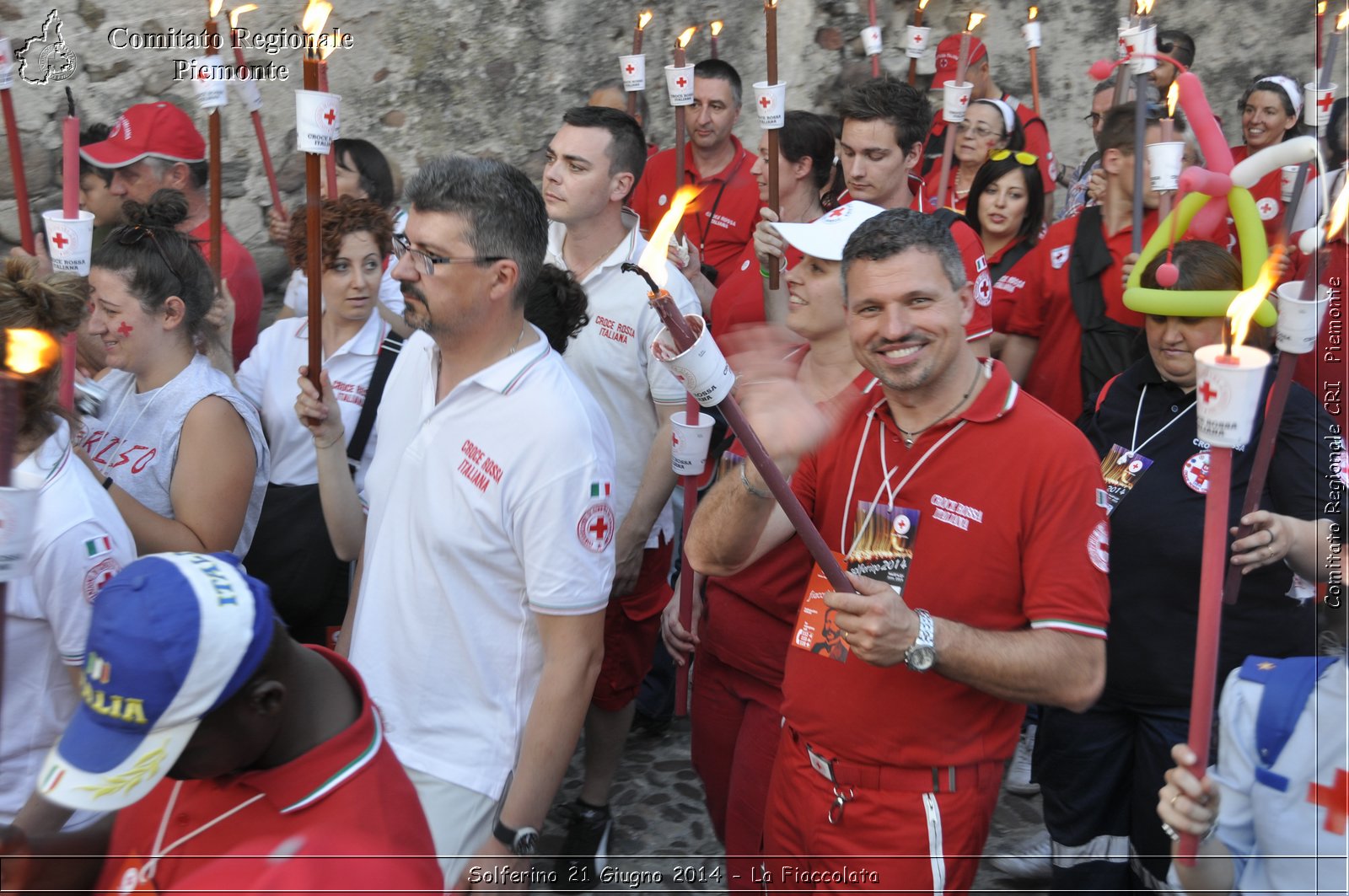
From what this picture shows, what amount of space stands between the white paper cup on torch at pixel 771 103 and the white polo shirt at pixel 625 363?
0.63 m

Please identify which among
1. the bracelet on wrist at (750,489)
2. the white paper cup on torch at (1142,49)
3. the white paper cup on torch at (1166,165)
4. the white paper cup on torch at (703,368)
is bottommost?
the bracelet on wrist at (750,489)

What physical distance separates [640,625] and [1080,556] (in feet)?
6.76

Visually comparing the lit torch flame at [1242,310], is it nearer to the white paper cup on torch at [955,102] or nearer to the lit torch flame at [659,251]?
the lit torch flame at [659,251]

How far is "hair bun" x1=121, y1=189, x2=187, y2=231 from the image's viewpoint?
3.91 m

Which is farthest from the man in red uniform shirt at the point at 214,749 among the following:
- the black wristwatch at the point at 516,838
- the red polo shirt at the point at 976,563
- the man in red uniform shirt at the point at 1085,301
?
the man in red uniform shirt at the point at 1085,301

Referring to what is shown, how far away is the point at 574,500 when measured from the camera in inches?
107

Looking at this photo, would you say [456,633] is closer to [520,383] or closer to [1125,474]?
[520,383]

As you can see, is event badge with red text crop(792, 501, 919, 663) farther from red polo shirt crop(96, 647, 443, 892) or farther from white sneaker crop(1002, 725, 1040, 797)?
white sneaker crop(1002, 725, 1040, 797)

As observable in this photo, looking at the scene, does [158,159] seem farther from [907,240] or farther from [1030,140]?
[1030,140]

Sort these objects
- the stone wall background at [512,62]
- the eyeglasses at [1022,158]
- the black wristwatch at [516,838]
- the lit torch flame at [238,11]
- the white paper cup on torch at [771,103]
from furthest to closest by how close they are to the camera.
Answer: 1. the stone wall background at [512,62]
2. the eyeglasses at [1022,158]
3. the white paper cup on torch at [771,103]
4. the lit torch flame at [238,11]
5. the black wristwatch at [516,838]

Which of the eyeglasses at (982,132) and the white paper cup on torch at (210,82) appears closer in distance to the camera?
the white paper cup on torch at (210,82)

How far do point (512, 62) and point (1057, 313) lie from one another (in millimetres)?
4001

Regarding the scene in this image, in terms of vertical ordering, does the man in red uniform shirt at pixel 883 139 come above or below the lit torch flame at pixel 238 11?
below

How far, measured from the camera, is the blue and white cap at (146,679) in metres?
1.76
